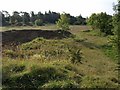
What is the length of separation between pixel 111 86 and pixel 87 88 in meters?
1.71

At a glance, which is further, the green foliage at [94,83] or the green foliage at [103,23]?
the green foliage at [103,23]

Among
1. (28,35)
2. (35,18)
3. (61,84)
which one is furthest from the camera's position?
(35,18)

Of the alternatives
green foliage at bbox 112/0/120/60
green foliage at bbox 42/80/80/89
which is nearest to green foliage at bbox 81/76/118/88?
green foliage at bbox 42/80/80/89

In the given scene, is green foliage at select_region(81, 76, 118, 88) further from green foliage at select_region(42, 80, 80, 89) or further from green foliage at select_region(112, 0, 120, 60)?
green foliage at select_region(112, 0, 120, 60)

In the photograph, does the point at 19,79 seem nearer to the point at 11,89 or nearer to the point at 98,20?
the point at 11,89

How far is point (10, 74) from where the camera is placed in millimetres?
16484

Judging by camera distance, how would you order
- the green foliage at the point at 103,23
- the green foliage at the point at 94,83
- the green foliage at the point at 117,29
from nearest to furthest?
the green foliage at the point at 94,83 < the green foliage at the point at 117,29 < the green foliage at the point at 103,23

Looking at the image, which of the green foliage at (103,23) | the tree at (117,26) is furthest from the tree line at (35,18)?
the tree at (117,26)

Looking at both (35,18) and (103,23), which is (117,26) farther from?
(35,18)

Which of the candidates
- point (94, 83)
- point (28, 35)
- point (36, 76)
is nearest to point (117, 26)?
point (94, 83)

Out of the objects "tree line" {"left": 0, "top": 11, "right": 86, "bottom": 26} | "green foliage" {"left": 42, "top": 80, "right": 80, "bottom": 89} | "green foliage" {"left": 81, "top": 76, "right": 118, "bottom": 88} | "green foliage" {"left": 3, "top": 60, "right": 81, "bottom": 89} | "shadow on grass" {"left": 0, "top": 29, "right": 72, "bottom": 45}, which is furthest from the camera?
"tree line" {"left": 0, "top": 11, "right": 86, "bottom": 26}

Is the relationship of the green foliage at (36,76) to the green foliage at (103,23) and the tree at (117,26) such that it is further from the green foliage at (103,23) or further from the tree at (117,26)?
the green foliage at (103,23)

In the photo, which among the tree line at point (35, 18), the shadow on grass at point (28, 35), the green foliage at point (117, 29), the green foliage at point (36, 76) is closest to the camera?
the green foliage at point (36, 76)

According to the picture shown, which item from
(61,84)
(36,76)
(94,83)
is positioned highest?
(36,76)
